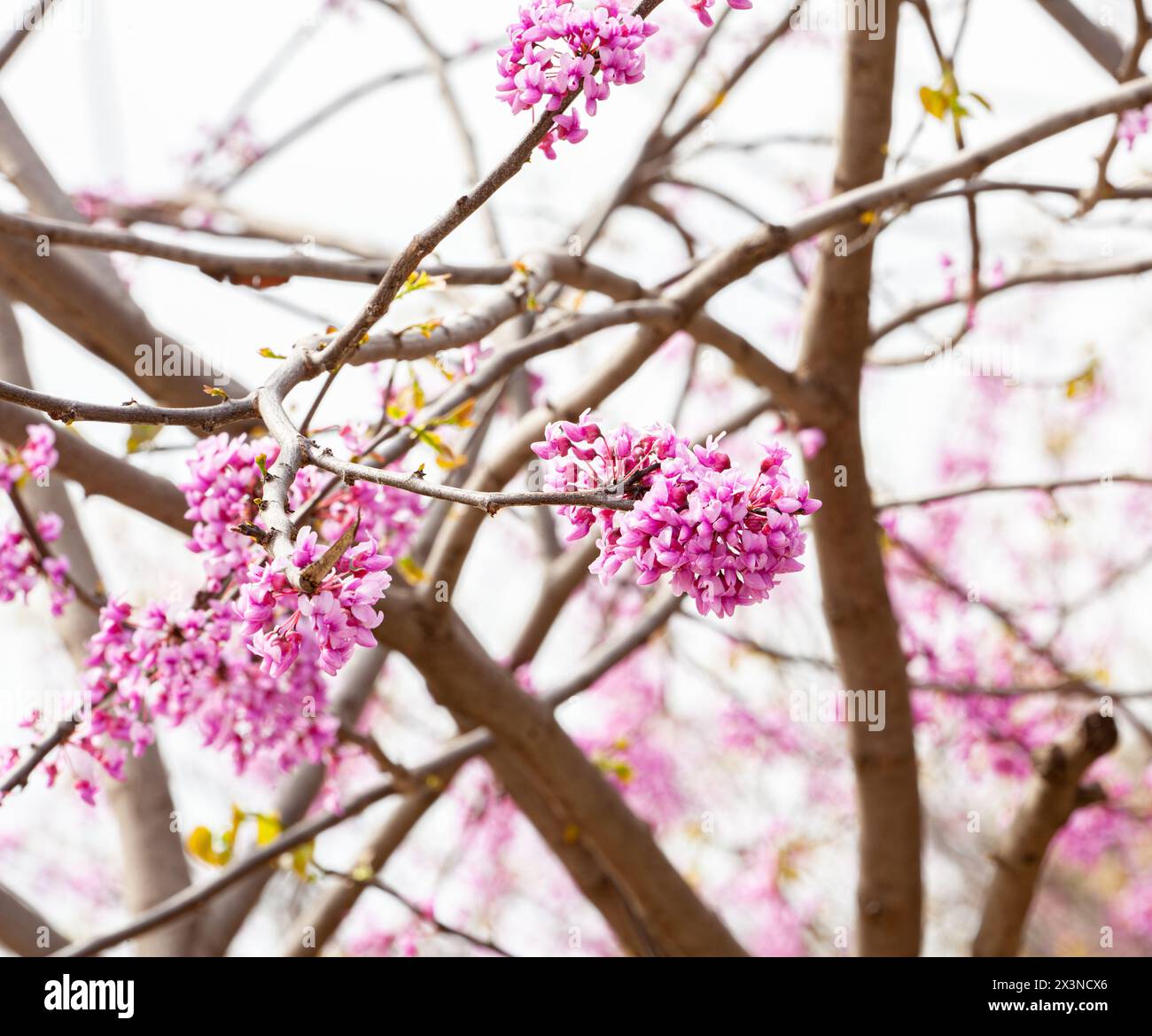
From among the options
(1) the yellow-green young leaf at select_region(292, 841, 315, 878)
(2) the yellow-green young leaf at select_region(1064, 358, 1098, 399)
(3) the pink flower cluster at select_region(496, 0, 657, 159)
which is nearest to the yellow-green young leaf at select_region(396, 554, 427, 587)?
(1) the yellow-green young leaf at select_region(292, 841, 315, 878)

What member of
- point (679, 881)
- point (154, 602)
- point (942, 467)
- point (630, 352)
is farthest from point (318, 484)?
point (942, 467)

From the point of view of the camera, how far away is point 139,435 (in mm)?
2012

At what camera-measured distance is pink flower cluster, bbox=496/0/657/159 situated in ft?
4.08

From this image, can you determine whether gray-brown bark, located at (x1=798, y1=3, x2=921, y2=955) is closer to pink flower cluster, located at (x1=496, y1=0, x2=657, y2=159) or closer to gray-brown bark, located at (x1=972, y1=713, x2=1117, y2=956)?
gray-brown bark, located at (x1=972, y1=713, x2=1117, y2=956)

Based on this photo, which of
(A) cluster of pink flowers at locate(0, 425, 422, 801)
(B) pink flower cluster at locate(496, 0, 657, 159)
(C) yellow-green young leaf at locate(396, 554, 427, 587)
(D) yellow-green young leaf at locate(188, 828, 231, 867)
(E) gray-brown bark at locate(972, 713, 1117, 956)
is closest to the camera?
(B) pink flower cluster at locate(496, 0, 657, 159)

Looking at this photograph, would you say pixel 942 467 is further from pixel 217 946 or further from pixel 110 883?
pixel 110 883

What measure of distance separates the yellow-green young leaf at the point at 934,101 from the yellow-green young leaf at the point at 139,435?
1.69 meters

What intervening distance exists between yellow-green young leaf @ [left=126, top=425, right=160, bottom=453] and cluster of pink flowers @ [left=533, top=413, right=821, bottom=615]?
1174mm

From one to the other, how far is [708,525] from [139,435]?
135 centimetres

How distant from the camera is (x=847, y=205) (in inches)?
86.7

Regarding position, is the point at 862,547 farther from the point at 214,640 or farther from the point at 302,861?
the point at 214,640

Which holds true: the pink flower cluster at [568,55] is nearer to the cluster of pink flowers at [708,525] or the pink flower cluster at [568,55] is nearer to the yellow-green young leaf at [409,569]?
the cluster of pink flowers at [708,525]

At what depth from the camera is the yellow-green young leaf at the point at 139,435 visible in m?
1.98

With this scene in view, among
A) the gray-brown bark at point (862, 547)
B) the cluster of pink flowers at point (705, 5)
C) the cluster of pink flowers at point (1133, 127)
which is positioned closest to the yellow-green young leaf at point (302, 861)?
the gray-brown bark at point (862, 547)
